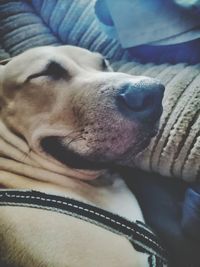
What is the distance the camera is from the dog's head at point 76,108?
109cm

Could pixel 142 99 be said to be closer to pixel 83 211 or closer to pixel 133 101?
pixel 133 101

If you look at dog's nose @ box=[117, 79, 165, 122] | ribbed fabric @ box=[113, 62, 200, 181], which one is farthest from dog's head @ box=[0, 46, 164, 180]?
ribbed fabric @ box=[113, 62, 200, 181]

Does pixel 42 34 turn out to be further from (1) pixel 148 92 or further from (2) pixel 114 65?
(1) pixel 148 92

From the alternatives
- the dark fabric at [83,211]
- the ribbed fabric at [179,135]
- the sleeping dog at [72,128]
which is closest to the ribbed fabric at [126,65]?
the ribbed fabric at [179,135]

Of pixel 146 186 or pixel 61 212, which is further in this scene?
pixel 146 186

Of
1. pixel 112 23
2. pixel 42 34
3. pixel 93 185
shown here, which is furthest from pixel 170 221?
pixel 42 34

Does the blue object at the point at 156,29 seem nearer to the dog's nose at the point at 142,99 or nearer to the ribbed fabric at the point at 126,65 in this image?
the ribbed fabric at the point at 126,65

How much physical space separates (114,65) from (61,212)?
0.69m

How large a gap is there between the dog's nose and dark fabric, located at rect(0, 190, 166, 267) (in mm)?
237

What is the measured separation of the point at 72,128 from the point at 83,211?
228 mm

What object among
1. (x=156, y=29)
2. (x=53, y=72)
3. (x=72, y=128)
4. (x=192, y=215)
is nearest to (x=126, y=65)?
(x=156, y=29)

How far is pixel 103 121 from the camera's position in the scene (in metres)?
1.10

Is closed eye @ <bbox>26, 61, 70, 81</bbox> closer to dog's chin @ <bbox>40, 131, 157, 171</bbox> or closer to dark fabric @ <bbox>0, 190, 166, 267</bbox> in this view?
dog's chin @ <bbox>40, 131, 157, 171</bbox>

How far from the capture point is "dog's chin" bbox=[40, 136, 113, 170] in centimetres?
117
